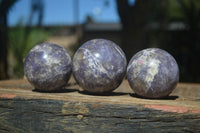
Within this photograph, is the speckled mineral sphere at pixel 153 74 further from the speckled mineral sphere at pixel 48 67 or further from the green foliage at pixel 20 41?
the green foliage at pixel 20 41

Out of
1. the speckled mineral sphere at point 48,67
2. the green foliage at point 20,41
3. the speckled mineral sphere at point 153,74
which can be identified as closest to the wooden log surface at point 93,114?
the speckled mineral sphere at point 153,74

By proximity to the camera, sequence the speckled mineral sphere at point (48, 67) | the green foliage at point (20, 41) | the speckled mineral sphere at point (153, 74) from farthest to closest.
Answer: the green foliage at point (20, 41) < the speckled mineral sphere at point (48, 67) < the speckled mineral sphere at point (153, 74)

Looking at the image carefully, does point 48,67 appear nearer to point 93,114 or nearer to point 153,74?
point 93,114

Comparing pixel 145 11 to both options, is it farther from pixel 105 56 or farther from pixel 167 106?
pixel 167 106

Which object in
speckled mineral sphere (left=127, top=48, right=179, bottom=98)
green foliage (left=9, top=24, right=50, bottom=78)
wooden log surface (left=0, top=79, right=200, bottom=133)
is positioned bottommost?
wooden log surface (left=0, top=79, right=200, bottom=133)

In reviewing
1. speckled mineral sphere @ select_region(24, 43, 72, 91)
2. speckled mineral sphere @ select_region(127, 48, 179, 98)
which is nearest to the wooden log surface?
speckled mineral sphere @ select_region(127, 48, 179, 98)

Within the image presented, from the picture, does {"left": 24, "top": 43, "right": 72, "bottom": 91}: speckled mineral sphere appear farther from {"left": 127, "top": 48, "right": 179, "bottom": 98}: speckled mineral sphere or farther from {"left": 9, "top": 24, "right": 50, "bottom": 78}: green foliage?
{"left": 9, "top": 24, "right": 50, "bottom": 78}: green foliage

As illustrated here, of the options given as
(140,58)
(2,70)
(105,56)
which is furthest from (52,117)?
(2,70)
